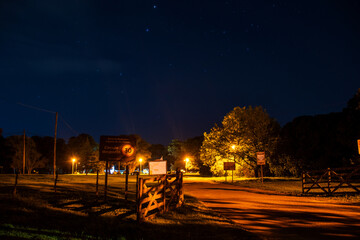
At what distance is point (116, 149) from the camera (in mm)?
12305

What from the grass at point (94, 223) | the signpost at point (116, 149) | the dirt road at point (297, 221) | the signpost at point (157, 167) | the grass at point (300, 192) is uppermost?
the signpost at point (116, 149)

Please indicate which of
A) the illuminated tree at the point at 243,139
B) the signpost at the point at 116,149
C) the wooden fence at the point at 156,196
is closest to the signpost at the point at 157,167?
the wooden fence at the point at 156,196

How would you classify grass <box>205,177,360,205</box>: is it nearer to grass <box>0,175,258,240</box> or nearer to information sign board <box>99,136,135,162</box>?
grass <box>0,175,258,240</box>

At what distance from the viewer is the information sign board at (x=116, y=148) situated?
12.1 m

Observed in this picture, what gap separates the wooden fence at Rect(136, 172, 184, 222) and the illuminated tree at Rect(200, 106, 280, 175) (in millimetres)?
28824

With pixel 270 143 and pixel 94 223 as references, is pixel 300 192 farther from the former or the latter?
pixel 270 143

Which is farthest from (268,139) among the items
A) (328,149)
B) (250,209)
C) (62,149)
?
(62,149)

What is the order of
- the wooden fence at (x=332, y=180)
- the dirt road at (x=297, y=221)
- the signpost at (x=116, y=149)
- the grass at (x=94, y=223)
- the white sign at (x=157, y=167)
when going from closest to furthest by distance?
1. the grass at (x=94, y=223)
2. the dirt road at (x=297, y=221)
3. the signpost at (x=116, y=149)
4. the wooden fence at (x=332, y=180)
5. the white sign at (x=157, y=167)

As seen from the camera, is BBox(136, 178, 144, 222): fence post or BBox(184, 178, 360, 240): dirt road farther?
BBox(136, 178, 144, 222): fence post

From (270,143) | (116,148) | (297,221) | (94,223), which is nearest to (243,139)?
(270,143)

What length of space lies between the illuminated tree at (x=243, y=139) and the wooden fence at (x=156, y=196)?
28.8m

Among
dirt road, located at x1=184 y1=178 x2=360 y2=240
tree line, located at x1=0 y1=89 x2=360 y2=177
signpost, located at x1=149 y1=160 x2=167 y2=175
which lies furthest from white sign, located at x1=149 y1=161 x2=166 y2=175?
tree line, located at x1=0 y1=89 x2=360 y2=177

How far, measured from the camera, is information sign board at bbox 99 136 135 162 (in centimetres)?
1211

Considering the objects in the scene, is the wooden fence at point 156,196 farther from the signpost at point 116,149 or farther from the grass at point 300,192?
the grass at point 300,192
